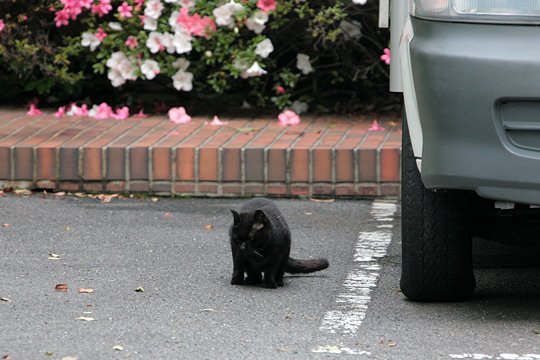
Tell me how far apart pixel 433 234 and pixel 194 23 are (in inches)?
138

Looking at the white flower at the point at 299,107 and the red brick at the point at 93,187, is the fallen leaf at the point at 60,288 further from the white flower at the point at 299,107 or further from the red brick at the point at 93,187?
the white flower at the point at 299,107

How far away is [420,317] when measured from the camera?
3.96 metres

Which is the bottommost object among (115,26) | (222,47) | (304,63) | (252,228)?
(252,228)

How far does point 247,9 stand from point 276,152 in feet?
3.70

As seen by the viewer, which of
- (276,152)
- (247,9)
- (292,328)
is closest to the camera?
(292,328)

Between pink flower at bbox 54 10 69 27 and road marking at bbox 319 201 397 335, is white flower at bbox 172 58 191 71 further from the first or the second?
road marking at bbox 319 201 397 335

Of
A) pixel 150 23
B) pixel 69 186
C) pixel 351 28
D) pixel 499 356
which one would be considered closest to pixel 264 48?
pixel 351 28

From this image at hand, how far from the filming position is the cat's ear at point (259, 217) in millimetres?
4379

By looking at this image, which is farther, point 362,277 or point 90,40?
point 90,40

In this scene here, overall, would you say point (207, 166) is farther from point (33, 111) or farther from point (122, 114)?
point (33, 111)

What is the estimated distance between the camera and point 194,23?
713cm

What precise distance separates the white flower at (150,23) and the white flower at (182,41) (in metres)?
0.14

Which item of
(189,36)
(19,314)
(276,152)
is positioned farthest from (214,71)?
(19,314)

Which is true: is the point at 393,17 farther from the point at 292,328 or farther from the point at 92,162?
the point at 92,162
